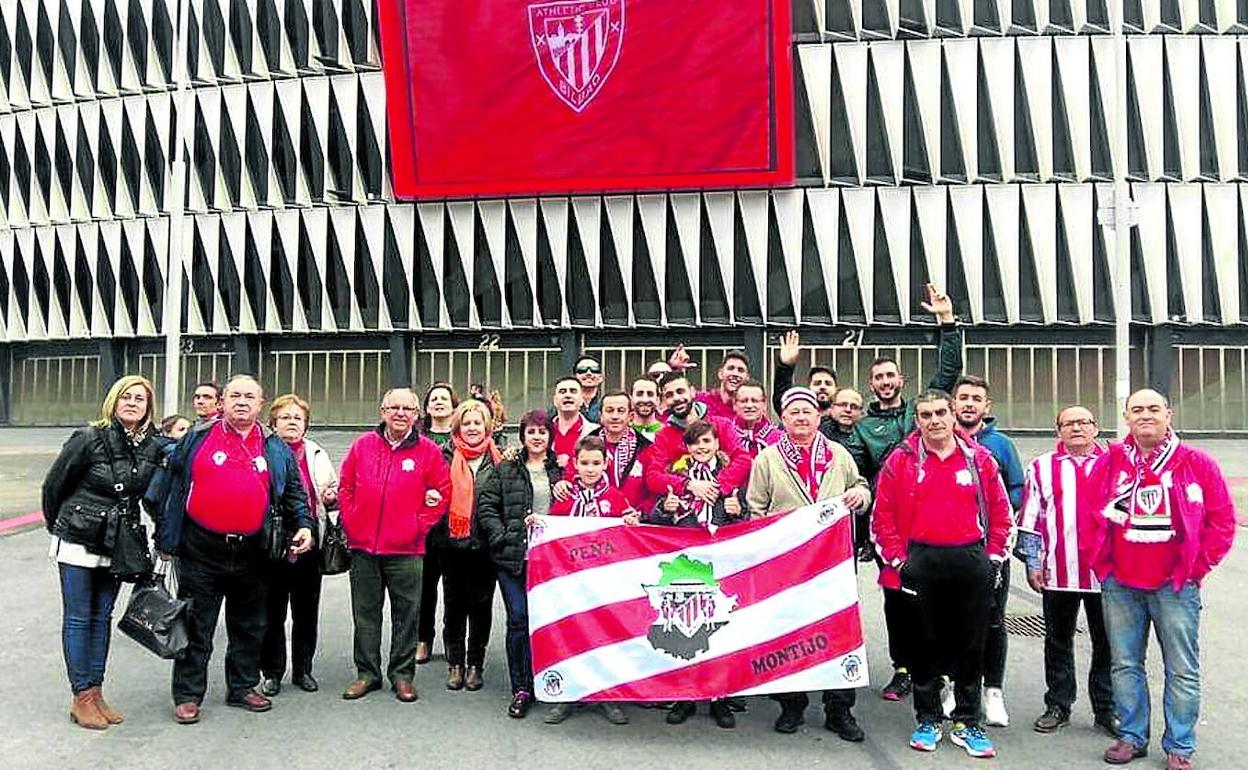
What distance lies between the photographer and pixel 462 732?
535 centimetres

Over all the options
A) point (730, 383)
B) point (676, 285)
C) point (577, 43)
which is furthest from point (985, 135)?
point (730, 383)

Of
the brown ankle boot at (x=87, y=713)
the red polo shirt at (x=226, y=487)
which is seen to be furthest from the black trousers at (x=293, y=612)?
the brown ankle boot at (x=87, y=713)

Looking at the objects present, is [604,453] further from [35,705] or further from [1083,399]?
[1083,399]

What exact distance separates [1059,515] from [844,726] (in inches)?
75.0

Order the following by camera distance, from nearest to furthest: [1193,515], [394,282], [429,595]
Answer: [1193,515]
[429,595]
[394,282]

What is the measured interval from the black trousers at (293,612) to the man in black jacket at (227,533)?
27 centimetres

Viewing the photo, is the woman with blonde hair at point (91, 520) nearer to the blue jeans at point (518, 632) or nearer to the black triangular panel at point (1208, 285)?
the blue jeans at point (518, 632)

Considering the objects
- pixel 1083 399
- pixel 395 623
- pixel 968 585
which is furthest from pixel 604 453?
pixel 1083 399

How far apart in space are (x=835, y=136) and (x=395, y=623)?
28.8 metres

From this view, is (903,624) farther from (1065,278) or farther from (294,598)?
(1065,278)

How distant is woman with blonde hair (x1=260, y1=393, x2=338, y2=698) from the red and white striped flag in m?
1.71

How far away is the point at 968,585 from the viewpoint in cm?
510

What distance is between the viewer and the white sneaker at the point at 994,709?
17.9 feet

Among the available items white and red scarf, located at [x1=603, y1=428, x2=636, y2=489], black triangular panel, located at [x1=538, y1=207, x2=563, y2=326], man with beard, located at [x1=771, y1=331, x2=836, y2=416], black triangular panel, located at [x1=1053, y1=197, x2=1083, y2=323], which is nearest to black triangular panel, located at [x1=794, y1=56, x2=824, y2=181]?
black triangular panel, located at [x1=1053, y1=197, x2=1083, y2=323]
